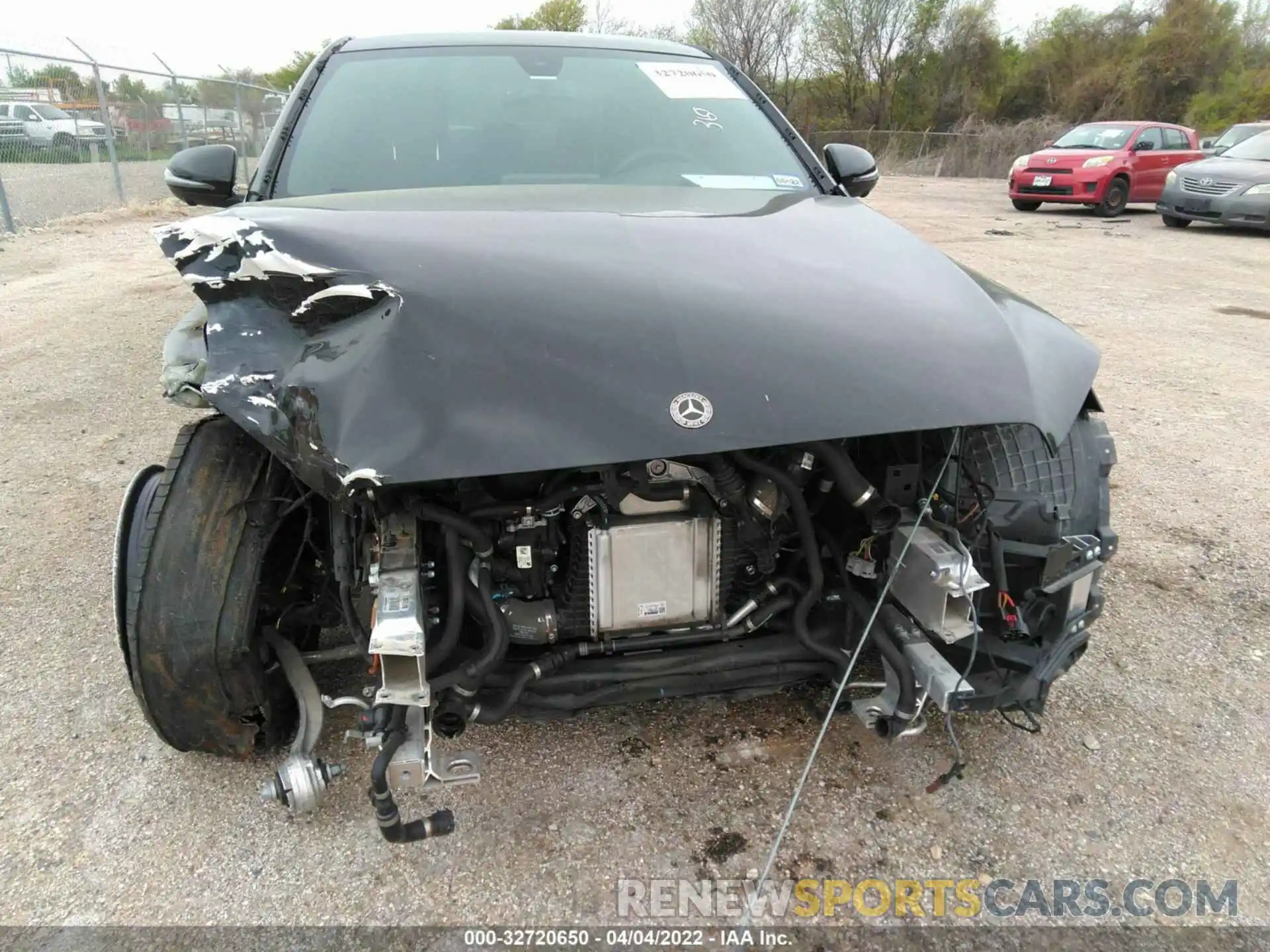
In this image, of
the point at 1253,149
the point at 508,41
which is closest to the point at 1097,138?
the point at 1253,149

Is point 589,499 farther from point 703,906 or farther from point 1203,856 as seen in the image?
point 1203,856

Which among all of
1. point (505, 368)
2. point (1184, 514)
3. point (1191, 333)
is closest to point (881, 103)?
point (1191, 333)

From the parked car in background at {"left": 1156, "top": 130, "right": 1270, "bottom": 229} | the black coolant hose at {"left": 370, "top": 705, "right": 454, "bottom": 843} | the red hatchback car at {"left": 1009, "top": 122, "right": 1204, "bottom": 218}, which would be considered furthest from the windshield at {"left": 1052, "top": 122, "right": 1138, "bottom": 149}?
the black coolant hose at {"left": 370, "top": 705, "right": 454, "bottom": 843}

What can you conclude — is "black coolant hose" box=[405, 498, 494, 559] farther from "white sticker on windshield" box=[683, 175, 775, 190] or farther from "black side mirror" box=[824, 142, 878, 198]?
"black side mirror" box=[824, 142, 878, 198]

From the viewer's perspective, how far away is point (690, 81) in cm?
310

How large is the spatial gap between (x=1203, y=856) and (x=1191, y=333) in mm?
5837

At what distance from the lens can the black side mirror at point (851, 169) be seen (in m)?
3.12

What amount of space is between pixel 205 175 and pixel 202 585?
1619 mm

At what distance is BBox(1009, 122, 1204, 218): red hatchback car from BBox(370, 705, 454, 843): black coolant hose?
15.7m

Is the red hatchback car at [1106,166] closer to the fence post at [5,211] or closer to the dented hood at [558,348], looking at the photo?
the dented hood at [558,348]

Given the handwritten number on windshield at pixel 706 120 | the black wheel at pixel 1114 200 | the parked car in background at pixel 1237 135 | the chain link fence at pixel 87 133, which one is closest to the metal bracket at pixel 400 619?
the handwritten number on windshield at pixel 706 120

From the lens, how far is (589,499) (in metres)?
1.86

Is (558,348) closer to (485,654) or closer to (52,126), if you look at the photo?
(485,654)

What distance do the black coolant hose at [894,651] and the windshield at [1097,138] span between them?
1550 centimetres
